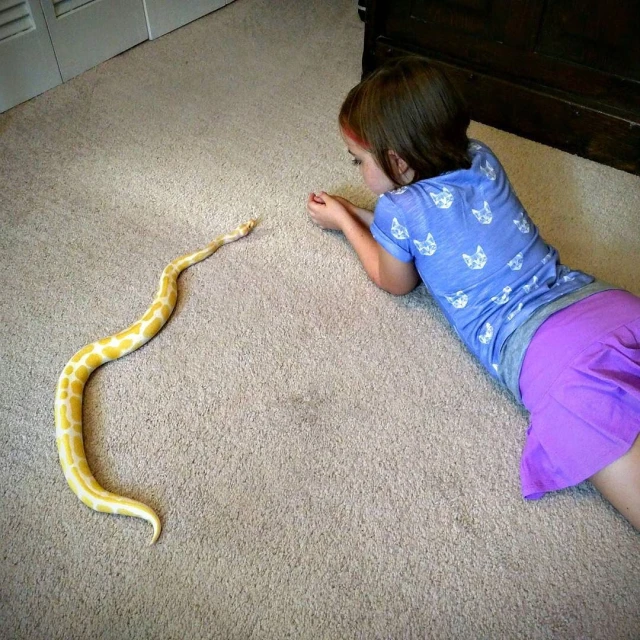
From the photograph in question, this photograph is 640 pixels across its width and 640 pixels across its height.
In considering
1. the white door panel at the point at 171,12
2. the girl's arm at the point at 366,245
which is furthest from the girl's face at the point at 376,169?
the white door panel at the point at 171,12

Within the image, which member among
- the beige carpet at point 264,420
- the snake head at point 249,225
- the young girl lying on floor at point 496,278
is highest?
the young girl lying on floor at point 496,278

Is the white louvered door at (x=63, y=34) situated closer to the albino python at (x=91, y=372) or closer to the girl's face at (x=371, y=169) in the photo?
the albino python at (x=91, y=372)

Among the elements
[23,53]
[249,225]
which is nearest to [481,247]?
[249,225]

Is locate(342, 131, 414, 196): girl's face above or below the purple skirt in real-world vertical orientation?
above

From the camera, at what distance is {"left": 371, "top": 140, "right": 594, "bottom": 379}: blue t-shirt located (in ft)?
3.50

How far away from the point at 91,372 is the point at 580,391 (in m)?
0.81

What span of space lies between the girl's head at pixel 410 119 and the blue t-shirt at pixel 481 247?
0.03 m

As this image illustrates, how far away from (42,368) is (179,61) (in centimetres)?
118

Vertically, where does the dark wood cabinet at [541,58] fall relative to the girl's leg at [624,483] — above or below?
above

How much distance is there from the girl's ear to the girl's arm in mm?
136

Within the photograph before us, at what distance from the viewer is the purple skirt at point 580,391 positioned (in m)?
0.91

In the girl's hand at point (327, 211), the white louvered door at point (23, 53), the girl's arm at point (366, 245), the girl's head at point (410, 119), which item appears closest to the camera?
the girl's head at point (410, 119)

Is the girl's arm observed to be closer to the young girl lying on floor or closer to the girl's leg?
the young girl lying on floor

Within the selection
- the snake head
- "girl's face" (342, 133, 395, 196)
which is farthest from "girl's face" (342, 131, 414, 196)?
the snake head
